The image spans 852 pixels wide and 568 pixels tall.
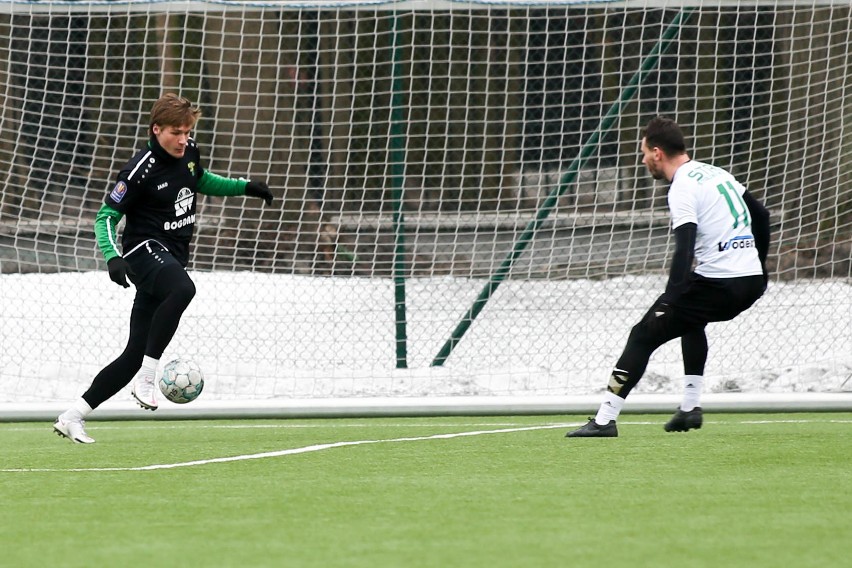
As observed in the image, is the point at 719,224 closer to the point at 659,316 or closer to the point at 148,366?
the point at 659,316

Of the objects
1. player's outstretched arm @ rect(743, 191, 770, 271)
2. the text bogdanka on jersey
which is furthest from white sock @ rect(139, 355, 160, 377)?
player's outstretched arm @ rect(743, 191, 770, 271)

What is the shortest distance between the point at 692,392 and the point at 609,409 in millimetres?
494

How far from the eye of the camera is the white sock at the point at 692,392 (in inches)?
269

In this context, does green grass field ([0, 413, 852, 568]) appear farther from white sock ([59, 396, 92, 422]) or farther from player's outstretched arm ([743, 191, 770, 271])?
player's outstretched arm ([743, 191, 770, 271])

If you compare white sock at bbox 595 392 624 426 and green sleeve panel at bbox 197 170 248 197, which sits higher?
green sleeve panel at bbox 197 170 248 197

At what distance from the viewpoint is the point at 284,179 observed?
10.3 meters

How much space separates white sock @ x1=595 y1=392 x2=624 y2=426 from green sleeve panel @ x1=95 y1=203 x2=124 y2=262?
101 inches

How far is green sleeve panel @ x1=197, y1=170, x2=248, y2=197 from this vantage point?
718 cm

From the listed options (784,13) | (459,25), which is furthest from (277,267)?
(784,13)

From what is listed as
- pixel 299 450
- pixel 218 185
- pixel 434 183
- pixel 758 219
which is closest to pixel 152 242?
pixel 218 185

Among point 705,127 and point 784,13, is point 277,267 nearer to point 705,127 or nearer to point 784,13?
point 705,127

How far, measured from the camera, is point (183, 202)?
6.91 meters

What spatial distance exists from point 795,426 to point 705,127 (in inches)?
120

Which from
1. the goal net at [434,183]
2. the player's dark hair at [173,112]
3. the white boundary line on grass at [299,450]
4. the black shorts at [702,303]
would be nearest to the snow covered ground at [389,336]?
the goal net at [434,183]
